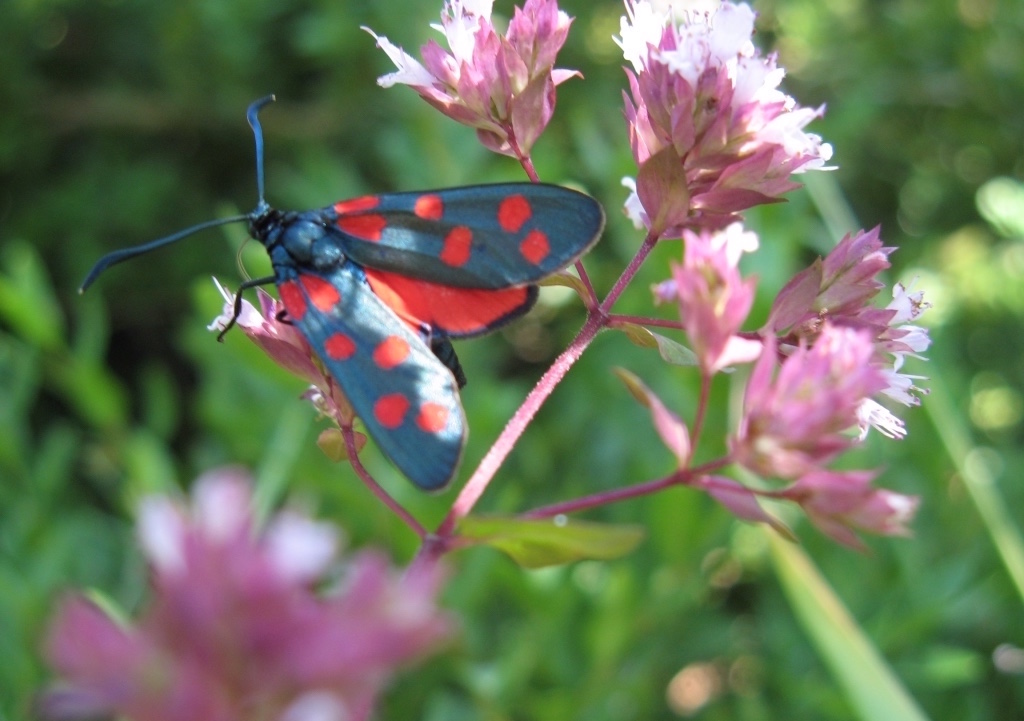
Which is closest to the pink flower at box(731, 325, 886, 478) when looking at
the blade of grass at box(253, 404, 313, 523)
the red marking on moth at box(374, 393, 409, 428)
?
the red marking on moth at box(374, 393, 409, 428)

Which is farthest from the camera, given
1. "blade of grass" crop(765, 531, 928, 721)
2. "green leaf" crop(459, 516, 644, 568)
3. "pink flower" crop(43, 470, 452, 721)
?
"blade of grass" crop(765, 531, 928, 721)

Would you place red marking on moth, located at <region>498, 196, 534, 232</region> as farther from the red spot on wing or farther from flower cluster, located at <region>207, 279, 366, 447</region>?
flower cluster, located at <region>207, 279, 366, 447</region>

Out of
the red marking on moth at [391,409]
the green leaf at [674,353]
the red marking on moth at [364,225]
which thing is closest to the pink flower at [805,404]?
the green leaf at [674,353]

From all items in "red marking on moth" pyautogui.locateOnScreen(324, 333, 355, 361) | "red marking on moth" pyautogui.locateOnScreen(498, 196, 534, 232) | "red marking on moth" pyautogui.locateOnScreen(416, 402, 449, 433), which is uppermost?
"red marking on moth" pyautogui.locateOnScreen(498, 196, 534, 232)

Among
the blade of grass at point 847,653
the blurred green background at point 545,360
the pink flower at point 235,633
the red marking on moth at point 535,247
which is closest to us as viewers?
the pink flower at point 235,633

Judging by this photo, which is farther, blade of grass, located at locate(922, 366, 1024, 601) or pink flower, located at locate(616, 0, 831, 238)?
blade of grass, located at locate(922, 366, 1024, 601)

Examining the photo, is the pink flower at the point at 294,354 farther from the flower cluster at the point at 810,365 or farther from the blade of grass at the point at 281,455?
the blade of grass at the point at 281,455
